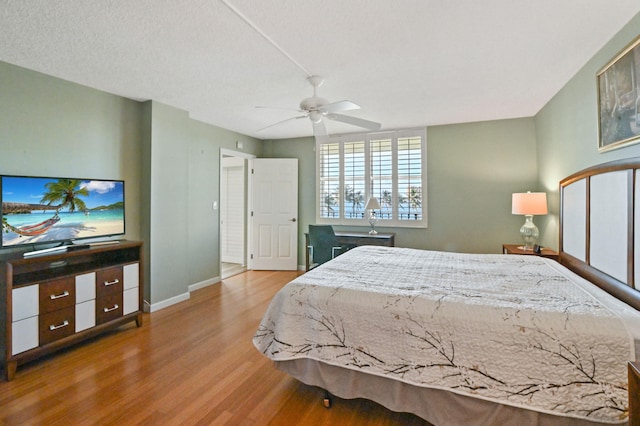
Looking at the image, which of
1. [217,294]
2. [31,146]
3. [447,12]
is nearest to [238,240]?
[217,294]

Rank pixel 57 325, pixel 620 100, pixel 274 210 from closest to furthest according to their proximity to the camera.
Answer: pixel 620 100, pixel 57 325, pixel 274 210

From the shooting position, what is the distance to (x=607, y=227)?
6.89 ft

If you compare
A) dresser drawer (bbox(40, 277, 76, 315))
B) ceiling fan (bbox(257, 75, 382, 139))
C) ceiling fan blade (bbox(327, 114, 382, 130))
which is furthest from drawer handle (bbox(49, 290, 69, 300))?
ceiling fan blade (bbox(327, 114, 382, 130))

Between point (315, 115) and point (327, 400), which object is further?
point (315, 115)

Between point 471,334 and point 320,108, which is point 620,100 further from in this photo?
point 320,108

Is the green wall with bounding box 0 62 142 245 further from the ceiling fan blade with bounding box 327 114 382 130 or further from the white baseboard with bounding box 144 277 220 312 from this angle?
the ceiling fan blade with bounding box 327 114 382 130

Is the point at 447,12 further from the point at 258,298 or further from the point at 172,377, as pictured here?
the point at 258,298

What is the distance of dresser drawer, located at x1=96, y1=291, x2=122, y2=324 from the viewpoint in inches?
107

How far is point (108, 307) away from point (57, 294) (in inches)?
18.6

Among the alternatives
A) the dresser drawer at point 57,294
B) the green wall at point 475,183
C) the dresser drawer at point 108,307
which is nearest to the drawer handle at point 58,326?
the dresser drawer at point 57,294

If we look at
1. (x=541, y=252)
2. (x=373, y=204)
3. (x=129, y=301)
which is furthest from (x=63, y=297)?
(x=541, y=252)

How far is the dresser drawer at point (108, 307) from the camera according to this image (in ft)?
8.91

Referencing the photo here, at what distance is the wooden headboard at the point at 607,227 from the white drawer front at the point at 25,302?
13.4 feet

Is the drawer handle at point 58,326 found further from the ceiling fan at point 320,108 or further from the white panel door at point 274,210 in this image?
the white panel door at point 274,210
